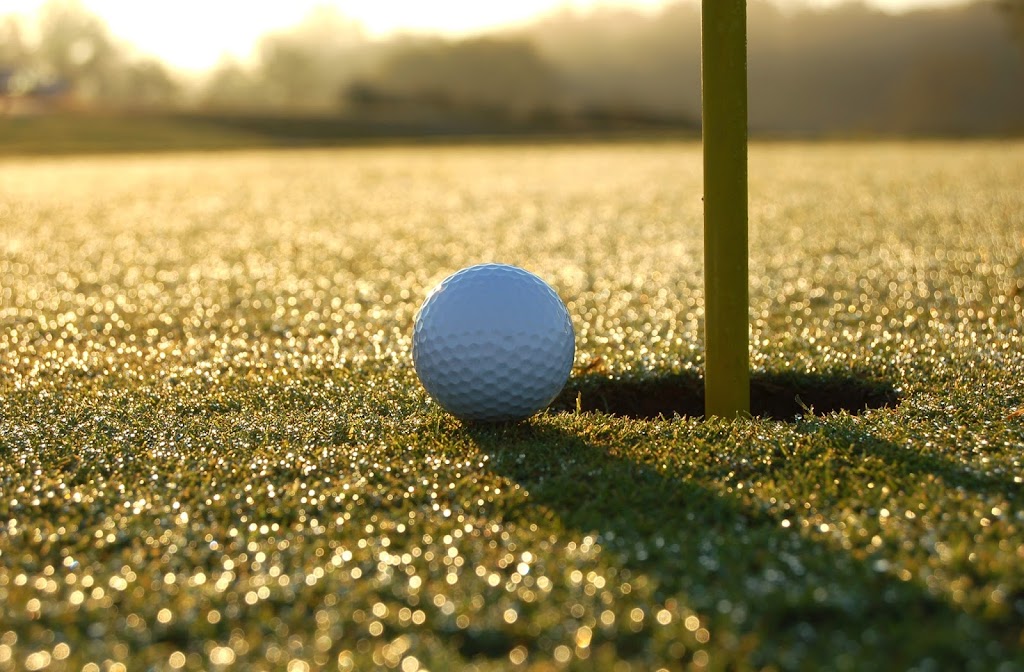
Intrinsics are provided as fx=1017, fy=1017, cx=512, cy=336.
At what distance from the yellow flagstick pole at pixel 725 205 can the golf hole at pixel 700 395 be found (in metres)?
0.35

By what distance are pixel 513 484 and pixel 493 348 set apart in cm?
60

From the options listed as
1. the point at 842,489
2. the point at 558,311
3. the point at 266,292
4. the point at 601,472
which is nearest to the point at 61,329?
the point at 266,292

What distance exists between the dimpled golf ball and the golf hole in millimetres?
311

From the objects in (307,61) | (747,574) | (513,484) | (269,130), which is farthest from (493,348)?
(307,61)

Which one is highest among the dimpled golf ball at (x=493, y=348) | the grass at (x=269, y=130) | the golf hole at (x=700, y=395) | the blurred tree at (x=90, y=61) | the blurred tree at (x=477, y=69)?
the blurred tree at (x=90, y=61)

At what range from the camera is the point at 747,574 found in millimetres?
2031

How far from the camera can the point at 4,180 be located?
14.5 metres

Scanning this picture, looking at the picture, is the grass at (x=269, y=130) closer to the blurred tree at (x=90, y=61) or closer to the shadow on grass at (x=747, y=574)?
the shadow on grass at (x=747, y=574)

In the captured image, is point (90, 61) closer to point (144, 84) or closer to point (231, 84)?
point (144, 84)

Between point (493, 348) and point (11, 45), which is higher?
point (11, 45)

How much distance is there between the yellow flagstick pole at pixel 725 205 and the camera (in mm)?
2902

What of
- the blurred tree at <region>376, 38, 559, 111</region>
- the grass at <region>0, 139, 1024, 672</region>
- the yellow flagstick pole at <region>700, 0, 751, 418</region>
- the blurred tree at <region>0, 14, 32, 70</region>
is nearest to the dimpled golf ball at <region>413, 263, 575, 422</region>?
the grass at <region>0, 139, 1024, 672</region>

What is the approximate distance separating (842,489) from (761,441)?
0.34 meters

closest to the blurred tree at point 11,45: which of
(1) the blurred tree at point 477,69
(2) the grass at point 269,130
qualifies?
(1) the blurred tree at point 477,69
